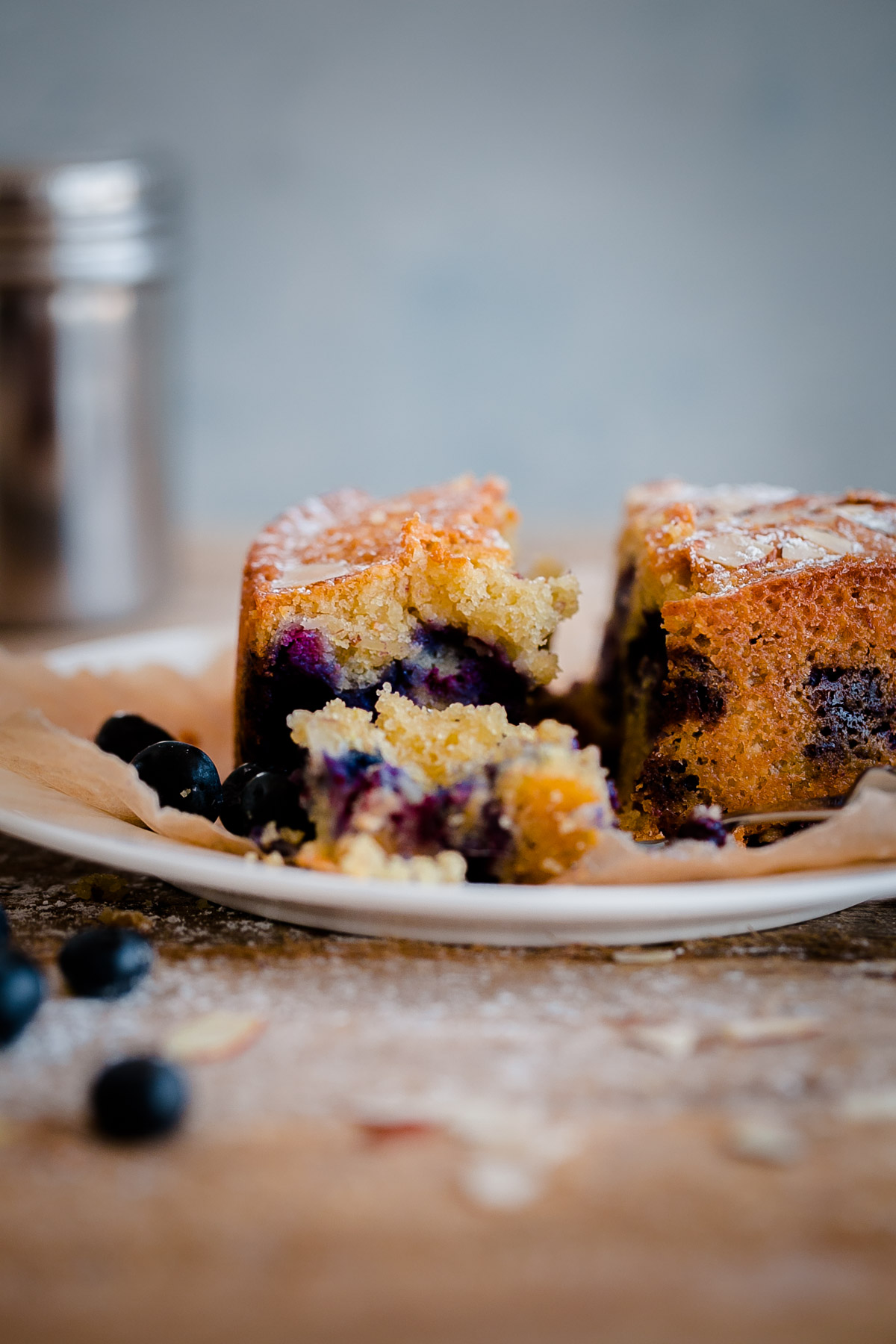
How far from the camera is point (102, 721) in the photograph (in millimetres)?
2730

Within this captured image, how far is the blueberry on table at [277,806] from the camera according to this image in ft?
6.44

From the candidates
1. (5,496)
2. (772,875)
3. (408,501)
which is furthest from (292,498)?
(772,875)

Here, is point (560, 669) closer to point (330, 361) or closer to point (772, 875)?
point (772, 875)

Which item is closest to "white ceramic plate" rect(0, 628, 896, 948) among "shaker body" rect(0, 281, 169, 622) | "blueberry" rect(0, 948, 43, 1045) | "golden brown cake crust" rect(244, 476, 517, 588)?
"blueberry" rect(0, 948, 43, 1045)

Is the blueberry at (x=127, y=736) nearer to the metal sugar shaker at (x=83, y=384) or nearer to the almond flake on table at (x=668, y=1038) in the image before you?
the almond flake on table at (x=668, y=1038)

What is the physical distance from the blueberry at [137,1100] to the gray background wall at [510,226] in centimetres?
390

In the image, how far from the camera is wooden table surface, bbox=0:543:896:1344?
116cm

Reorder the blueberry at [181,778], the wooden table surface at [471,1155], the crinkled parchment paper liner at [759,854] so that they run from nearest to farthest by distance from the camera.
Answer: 1. the wooden table surface at [471,1155]
2. the crinkled parchment paper liner at [759,854]
3. the blueberry at [181,778]

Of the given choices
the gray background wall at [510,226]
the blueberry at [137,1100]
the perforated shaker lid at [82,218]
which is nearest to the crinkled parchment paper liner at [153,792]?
the blueberry at [137,1100]

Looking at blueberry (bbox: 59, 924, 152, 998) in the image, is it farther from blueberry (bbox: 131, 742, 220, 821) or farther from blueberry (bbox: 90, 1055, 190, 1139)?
blueberry (bbox: 131, 742, 220, 821)

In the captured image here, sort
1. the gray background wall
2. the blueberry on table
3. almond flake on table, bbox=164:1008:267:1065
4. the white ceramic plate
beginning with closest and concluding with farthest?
almond flake on table, bbox=164:1008:267:1065 → the white ceramic plate → the blueberry on table → the gray background wall

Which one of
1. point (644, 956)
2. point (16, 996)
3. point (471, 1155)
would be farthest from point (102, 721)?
point (471, 1155)

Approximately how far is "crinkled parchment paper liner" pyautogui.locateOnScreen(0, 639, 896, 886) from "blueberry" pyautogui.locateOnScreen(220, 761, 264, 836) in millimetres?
59

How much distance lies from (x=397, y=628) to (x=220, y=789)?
1.30 feet
